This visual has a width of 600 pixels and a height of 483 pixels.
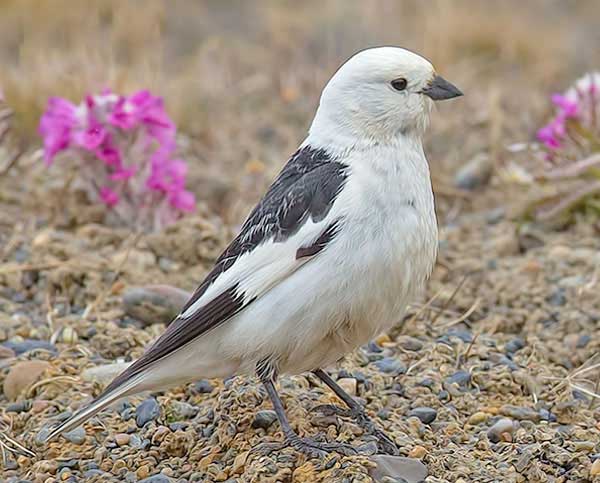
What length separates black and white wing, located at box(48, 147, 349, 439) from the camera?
3.36 meters

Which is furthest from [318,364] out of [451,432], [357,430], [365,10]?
[365,10]

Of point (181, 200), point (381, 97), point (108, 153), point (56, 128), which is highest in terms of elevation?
point (381, 97)

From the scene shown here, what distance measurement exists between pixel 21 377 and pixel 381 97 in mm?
1546

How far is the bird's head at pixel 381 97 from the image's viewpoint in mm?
3561

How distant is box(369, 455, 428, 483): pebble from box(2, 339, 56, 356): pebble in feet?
4.96

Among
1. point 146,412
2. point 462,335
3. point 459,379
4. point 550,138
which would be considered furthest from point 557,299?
point 146,412

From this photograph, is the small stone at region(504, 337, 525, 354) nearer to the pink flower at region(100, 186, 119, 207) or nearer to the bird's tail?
the bird's tail

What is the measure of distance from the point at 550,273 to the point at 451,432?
1577mm

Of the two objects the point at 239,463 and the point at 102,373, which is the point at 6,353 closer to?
the point at 102,373

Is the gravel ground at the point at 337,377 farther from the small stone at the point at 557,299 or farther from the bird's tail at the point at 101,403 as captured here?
the bird's tail at the point at 101,403

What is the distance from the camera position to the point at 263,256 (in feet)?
11.2

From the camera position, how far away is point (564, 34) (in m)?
9.49

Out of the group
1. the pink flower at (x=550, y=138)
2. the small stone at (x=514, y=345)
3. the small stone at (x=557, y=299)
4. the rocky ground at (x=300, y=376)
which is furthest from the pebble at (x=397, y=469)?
the pink flower at (x=550, y=138)

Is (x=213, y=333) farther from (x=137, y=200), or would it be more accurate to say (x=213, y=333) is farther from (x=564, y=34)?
(x=564, y=34)
